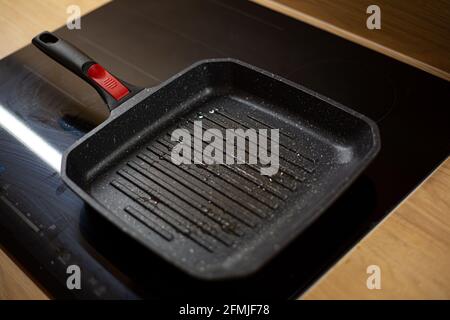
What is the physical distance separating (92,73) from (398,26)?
0.57m

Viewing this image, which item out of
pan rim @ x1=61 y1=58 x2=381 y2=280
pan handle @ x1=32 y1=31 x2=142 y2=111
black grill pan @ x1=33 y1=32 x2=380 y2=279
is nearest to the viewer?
pan rim @ x1=61 y1=58 x2=381 y2=280

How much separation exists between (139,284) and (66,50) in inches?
16.6

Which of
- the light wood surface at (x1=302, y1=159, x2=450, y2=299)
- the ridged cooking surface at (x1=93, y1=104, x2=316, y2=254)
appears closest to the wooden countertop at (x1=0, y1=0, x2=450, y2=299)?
A: the light wood surface at (x1=302, y1=159, x2=450, y2=299)

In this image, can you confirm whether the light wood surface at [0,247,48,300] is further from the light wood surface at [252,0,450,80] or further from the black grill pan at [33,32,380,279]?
the light wood surface at [252,0,450,80]

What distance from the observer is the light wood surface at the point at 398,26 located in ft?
3.04

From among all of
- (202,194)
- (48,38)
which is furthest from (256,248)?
(48,38)

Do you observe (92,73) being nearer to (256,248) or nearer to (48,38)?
(48,38)

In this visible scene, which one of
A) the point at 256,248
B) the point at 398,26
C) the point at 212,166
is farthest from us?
the point at 398,26

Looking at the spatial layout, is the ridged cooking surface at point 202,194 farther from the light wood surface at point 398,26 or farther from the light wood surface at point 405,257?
the light wood surface at point 398,26

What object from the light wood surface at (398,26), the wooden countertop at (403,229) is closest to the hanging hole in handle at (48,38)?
the wooden countertop at (403,229)

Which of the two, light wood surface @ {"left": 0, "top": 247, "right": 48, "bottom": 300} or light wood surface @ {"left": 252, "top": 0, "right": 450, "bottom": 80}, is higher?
light wood surface @ {"left": 252, "top": 0, "right": 450, "bottom": 80}

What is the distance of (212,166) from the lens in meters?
0.81

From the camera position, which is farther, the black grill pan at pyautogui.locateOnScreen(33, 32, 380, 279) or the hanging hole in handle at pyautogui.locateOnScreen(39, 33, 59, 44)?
the hanging hole in handle at pyautogui.locateOnScreen(39, 33, 59, 44)

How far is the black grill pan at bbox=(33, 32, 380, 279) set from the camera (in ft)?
2.28
